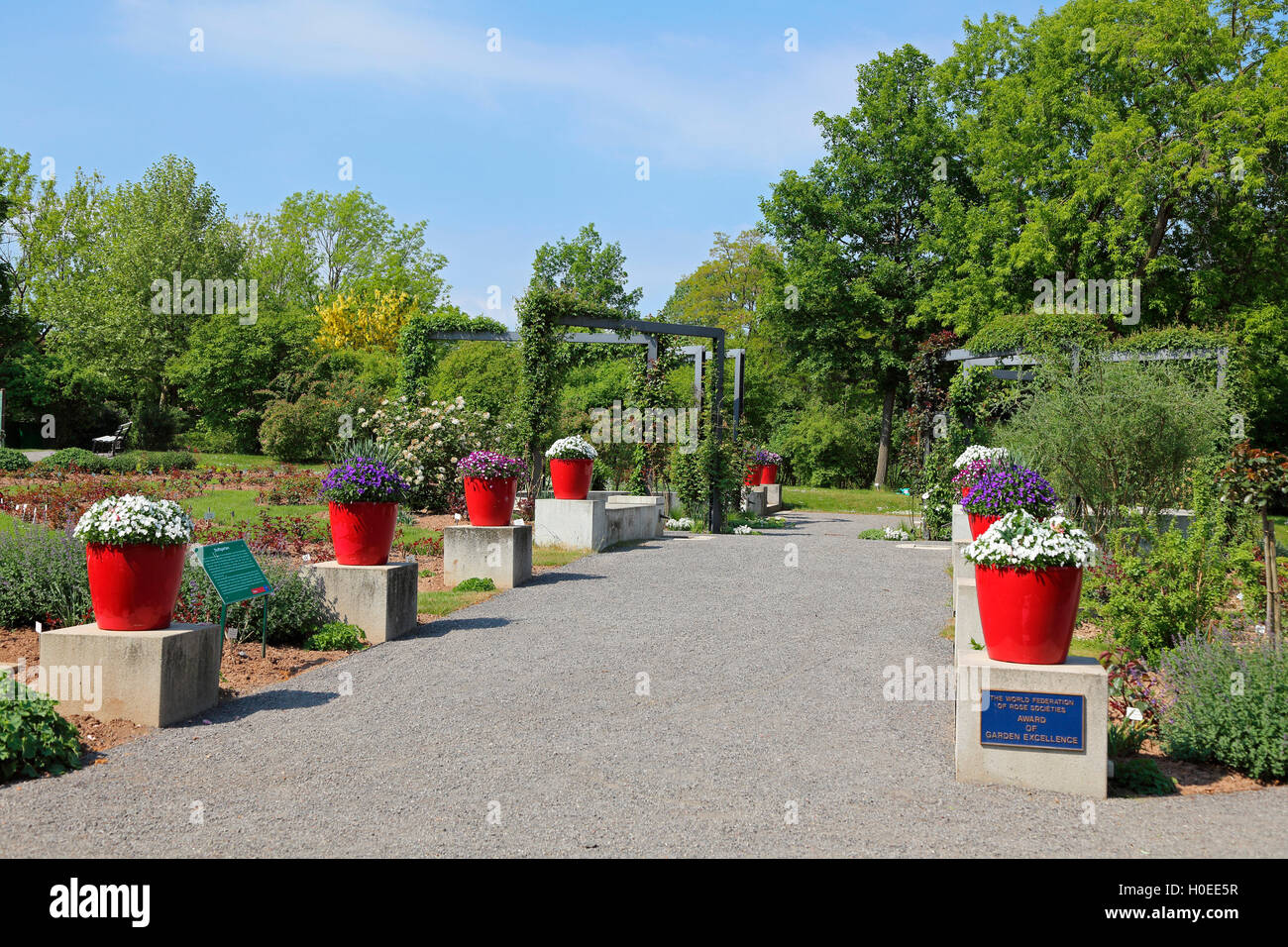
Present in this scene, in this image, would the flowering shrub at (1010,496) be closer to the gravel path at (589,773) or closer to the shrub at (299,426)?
the gravel path at (589,773)

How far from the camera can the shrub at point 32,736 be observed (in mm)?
4598

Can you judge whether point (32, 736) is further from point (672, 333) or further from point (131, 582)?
point (672, 333)

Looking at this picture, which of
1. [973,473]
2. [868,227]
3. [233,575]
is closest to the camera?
[233,575]

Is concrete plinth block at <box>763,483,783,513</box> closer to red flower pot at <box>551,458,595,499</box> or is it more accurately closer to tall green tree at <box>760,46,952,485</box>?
tall green tree at <box>760,46,952,485</box>

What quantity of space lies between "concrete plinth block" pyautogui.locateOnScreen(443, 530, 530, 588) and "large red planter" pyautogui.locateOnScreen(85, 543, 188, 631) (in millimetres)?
5074

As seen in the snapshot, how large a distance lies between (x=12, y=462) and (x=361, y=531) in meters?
16.6

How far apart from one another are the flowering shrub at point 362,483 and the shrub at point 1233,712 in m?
5.97

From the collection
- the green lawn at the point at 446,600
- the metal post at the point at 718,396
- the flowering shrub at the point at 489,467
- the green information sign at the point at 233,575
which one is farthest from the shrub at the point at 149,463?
the green information sign at the point at 233,575

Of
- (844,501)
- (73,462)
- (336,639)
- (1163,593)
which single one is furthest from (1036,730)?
(73,462)

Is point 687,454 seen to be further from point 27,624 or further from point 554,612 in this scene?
point 27,624

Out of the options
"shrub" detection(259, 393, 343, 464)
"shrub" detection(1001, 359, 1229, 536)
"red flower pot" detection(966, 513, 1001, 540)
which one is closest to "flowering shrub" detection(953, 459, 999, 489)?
"red flower pot" detection(966, 513, 1001, 540)

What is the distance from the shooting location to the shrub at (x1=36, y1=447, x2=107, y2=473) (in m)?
20.7

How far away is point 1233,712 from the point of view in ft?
17.0

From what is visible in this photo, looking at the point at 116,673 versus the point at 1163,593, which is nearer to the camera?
the point at 116,673
